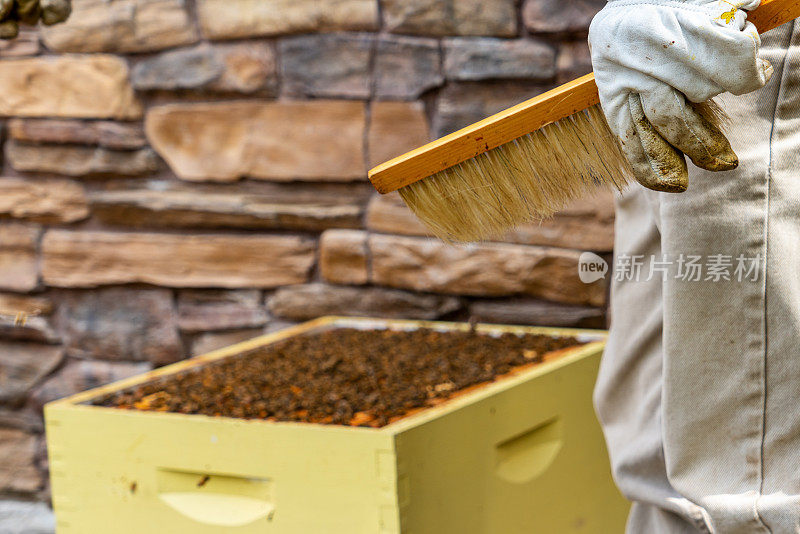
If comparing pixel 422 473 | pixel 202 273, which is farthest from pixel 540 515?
pixel 202 273

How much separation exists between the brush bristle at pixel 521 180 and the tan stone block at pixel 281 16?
876mm

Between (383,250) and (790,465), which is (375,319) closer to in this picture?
(383,250)

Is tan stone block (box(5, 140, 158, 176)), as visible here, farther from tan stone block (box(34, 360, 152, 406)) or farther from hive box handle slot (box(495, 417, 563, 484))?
hive box handle slot (box(495, 417, 563, 484))

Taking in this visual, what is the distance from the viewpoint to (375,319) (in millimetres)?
1803

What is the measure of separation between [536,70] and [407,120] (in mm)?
257

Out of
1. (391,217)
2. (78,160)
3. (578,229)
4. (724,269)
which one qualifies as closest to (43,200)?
(78,160)

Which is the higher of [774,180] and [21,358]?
[774,180]

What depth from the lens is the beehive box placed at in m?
1.17

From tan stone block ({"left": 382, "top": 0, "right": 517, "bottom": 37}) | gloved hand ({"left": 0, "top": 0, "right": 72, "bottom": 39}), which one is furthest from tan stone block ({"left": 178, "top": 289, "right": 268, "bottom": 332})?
gloved hand ({"left": 0, "top": 0, "right": 72, "bottom": 39})

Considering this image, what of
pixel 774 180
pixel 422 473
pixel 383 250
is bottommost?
pixel 422 473

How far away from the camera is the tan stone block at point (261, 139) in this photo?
1.78 meters

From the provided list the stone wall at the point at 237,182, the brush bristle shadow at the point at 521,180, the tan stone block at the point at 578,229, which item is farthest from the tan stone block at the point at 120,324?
the brush bristle shadow at the point at 521,180

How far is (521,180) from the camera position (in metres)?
0.92

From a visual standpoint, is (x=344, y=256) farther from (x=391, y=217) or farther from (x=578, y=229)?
(x=578, y=229)
